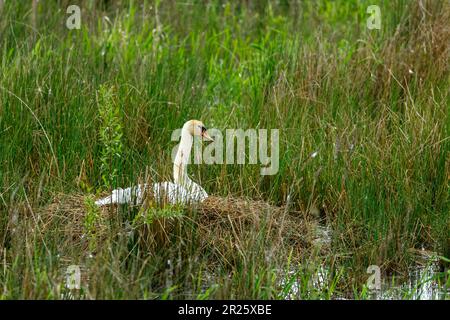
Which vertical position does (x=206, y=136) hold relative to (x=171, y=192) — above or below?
above

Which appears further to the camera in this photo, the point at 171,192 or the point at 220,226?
the point at 220,226

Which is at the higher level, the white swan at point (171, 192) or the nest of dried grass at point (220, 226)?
the white swan at point (171, 192)

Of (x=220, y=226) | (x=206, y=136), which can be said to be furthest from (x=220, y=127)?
(x=220, y=226)

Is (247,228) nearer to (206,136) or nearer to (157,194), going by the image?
(157,194)

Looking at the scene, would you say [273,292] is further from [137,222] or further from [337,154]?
[337,154]

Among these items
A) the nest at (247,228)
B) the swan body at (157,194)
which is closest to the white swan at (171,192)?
the swan body at (157,194)

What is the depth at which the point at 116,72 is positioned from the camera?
782 centimetres

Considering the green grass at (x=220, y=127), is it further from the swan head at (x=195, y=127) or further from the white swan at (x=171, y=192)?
the swan head at (x=195, y=127)

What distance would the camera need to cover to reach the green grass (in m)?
5.48

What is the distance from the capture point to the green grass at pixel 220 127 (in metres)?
5.48

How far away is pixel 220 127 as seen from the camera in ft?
24.0

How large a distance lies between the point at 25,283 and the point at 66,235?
94 centimetres
